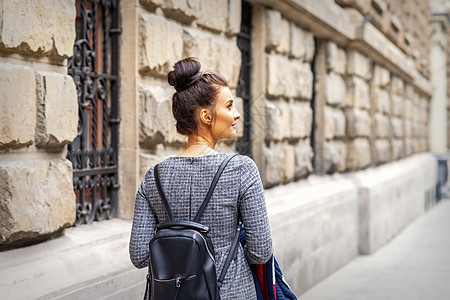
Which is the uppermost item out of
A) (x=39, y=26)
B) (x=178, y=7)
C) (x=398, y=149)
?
A: (x=178, y=7)

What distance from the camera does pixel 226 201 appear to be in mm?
2314

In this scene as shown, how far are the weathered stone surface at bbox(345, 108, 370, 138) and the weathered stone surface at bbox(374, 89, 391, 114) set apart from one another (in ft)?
3.00

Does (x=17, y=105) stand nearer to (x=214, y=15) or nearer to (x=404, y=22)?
(x=214, y=15)

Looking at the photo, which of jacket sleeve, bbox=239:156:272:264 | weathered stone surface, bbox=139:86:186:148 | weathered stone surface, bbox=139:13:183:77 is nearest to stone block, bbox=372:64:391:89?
weathered stone surface, bbox=139:13:183:77

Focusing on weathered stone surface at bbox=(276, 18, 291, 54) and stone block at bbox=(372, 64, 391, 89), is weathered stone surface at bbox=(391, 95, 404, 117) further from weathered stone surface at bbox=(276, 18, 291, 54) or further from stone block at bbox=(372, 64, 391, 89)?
weathered stone surface at bbox=(276, 18, 291, 54)

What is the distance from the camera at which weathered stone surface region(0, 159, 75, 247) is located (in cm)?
293

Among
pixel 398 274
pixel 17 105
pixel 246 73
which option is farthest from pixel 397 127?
pixel 17 105

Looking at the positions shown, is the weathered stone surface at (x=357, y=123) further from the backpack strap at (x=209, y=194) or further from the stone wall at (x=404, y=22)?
the backpack strap at (x=209, y=194)

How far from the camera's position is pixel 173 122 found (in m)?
2.68

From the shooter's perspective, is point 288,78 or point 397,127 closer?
point 288,78

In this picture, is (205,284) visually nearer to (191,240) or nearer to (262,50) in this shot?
(191,240)

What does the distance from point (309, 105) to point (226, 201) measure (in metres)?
5.26

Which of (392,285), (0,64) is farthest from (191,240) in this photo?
(392,285)

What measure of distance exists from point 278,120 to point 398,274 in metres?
2.46
